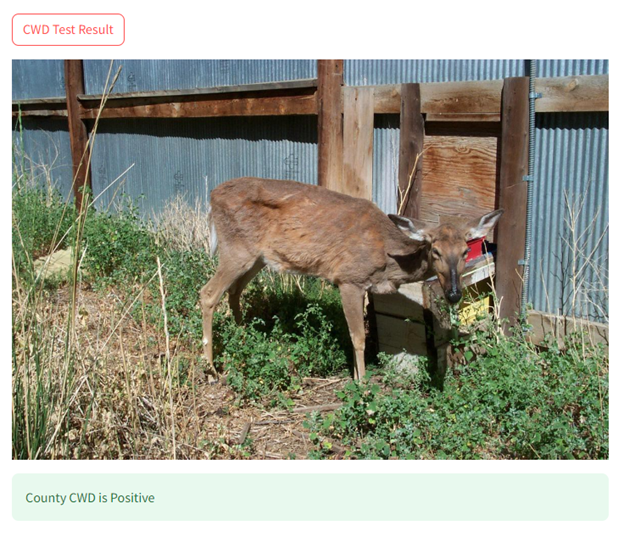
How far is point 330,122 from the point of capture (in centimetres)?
664

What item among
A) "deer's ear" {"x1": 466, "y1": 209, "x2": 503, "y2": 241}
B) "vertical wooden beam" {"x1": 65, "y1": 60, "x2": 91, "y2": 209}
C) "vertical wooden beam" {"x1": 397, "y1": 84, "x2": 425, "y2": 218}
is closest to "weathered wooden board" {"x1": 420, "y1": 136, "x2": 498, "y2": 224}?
"vertical wooden beam" {"x1": 397, "y1": 84, "x2": 425, "y2": 218}

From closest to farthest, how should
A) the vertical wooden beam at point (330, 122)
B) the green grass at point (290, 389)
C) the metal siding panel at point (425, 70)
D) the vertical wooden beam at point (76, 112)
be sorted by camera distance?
the green grass at point (290, 389), the metal siding panel at point (425, 70), the vertical wooden beam at point (330, 122), the vertical wooden beam at point (76, 112)

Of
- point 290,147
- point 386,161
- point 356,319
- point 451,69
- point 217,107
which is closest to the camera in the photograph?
point 356,319

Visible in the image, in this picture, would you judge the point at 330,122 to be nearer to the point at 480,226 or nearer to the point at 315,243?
the point at 315,243

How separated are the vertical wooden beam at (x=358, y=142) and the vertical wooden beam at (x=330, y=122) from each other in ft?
0.22

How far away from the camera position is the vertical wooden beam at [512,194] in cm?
523

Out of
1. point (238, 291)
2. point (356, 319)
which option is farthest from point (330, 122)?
point (356, 319)

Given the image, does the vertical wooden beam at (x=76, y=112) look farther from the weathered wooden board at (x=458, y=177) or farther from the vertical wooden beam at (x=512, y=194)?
the vertical wooden beam at (x=512, y=194)

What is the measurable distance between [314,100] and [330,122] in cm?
34

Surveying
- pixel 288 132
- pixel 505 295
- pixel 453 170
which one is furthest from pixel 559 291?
pixel 288 132

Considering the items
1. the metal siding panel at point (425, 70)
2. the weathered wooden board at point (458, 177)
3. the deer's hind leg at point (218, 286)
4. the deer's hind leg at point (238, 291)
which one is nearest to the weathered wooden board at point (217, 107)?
the metal siding panel at point (425, 70)

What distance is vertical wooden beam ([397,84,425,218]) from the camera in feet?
19.6

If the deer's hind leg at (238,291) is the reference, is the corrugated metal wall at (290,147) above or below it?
above
